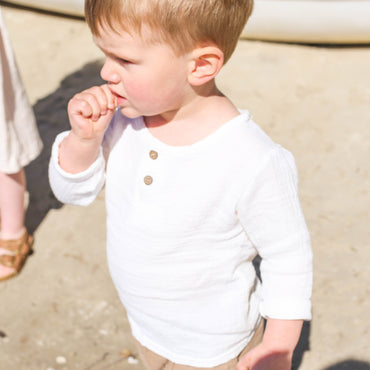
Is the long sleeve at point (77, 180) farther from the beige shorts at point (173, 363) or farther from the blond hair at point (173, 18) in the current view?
the beige shorts at point (173, 363)

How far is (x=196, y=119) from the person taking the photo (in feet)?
5.90

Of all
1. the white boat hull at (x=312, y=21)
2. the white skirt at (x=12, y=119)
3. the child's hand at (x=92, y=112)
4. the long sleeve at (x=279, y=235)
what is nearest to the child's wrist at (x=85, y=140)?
the child's hand at (x=92, y=112)

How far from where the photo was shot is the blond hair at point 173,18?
1.56 m

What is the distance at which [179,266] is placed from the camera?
1.88m

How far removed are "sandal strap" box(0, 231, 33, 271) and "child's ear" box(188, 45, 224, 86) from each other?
84.1 inches

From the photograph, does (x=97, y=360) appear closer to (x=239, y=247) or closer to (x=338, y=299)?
(x=338, y=299)

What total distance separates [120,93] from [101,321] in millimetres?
1821

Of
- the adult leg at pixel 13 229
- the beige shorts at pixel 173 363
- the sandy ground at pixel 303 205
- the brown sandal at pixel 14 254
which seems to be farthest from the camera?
the brown sandal at pixel 14 254

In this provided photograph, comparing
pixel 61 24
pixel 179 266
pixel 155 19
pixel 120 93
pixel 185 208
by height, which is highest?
pixel 155 19

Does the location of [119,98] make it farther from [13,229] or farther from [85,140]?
[13,229]

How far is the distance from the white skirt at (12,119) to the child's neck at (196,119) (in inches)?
57.1

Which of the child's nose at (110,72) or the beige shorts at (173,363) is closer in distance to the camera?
→ the child's nose at (110,72)

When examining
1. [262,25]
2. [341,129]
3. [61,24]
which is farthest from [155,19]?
[61,24]

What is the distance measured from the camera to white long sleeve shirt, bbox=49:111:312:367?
68.0 inches
